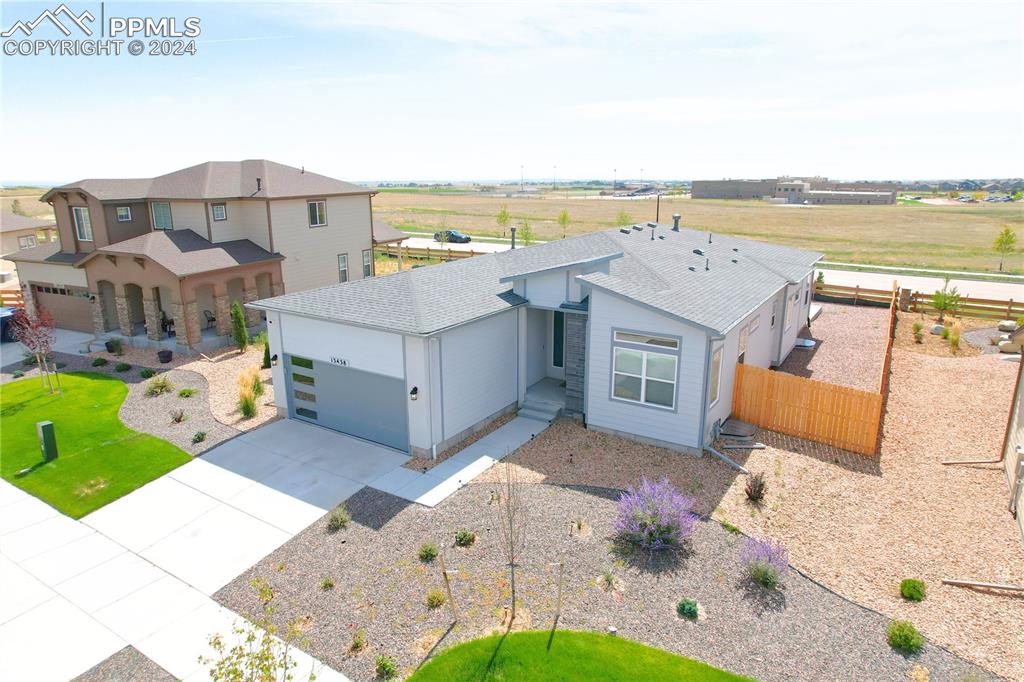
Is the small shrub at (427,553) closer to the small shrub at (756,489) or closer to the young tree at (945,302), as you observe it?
the small shrub at (756,489)

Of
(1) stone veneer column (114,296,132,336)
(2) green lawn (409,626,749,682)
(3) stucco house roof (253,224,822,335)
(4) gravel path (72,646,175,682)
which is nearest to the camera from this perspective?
(2) green lawn (409,626,749,682)

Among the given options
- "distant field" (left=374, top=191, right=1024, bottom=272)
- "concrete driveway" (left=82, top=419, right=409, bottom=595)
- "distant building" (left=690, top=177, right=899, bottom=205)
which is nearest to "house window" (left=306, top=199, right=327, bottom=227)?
"concrete driveway" (left=82, top=419, right=409, bottom=595)

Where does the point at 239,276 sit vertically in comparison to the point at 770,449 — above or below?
above

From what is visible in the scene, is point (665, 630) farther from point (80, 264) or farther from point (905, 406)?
point (80, 264)

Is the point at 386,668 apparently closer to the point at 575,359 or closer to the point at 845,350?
the point at 575,359

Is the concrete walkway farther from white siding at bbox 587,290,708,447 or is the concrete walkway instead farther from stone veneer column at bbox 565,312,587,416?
stone veneer column at bbox 565,312,587,416

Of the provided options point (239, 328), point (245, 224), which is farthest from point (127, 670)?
point (245, 224)

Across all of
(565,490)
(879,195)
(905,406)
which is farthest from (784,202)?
(565,490)
